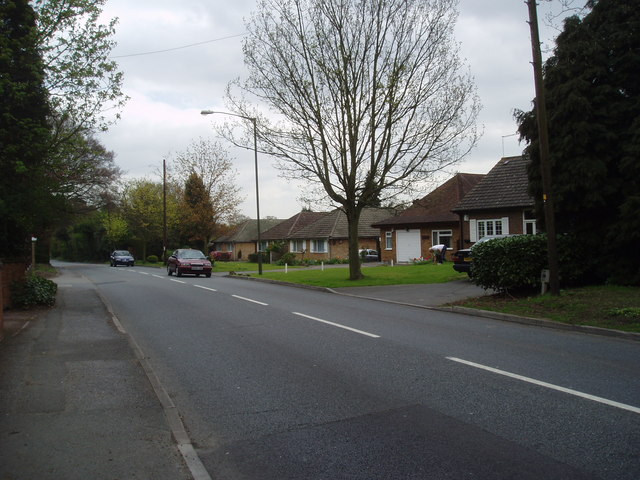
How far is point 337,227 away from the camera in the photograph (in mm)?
53125

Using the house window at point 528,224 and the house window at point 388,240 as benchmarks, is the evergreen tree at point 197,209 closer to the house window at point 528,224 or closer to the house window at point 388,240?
the house window at point 388,240

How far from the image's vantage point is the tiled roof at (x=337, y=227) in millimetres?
52469

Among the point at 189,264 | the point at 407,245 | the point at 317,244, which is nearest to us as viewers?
the point at 189,264

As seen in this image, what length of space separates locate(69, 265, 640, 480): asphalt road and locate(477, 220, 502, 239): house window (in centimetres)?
2002

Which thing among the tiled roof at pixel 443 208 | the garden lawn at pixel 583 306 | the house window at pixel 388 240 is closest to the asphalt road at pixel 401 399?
the garden lawn at pixel 583 306

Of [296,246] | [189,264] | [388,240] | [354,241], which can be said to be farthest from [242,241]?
[354,241]

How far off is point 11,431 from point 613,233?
46.1 feet

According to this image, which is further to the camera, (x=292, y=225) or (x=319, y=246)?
(x=292, y=225)

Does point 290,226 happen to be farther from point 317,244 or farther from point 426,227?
point 426,227

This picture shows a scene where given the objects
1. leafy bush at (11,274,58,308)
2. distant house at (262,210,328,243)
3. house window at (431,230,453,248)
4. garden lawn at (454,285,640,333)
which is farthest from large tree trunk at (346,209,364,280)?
distant house at (262,210,328,243)

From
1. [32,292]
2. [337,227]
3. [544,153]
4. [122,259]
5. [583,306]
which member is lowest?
[583,306]

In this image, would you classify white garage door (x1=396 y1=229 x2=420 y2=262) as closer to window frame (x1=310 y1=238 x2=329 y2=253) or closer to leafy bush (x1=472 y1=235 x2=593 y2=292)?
window frame (x1=310 y1=238 x2=329 y2=253)

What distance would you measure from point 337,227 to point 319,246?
2765 mm

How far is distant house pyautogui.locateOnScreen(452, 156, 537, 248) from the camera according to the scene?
2866 centimetres
